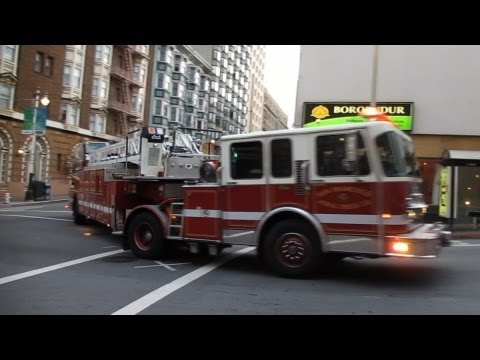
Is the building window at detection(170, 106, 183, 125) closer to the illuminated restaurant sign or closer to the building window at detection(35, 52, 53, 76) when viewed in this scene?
the building window at detection(35, 52, 53, 76)

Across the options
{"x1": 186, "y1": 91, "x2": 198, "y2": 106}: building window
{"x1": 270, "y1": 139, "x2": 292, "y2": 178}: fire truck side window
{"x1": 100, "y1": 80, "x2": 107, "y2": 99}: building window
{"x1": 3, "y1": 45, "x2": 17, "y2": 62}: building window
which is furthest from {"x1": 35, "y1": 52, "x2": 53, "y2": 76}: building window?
{"x1": 186, "y1": 91, "x2": 198, "y2": 106}: building window

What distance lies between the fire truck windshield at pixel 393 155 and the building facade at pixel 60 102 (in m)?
A: 25.5

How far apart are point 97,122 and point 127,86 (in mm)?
7227

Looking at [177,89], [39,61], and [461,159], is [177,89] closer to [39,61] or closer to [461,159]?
[39,61]

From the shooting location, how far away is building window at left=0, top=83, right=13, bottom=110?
34.2 meters

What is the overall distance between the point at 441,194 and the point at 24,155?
27658 millimetres

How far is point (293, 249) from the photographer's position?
805cm

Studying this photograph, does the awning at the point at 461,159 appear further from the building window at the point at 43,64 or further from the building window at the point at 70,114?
the building window at the point at 70,114

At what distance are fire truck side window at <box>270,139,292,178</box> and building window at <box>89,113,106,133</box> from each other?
40626 mm

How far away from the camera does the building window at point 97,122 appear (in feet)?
153

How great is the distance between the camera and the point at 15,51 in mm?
35594
